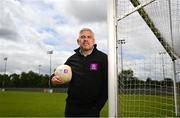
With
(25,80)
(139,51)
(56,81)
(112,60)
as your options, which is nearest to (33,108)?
(139,51)

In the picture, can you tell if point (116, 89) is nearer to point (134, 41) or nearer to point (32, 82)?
point (134, 41)

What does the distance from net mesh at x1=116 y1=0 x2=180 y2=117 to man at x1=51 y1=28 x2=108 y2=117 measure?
0.88ft

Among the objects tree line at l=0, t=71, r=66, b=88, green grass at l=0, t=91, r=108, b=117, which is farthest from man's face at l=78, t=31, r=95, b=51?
tree line at l=0, t=71, r=66, b=88

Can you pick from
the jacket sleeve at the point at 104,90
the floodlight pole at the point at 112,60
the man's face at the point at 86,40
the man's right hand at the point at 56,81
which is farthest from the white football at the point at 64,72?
the floodlight pole at the point at 112,60

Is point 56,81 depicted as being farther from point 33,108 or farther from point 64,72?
point 33,108

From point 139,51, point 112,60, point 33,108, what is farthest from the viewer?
point 33,108

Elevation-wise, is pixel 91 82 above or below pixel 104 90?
above

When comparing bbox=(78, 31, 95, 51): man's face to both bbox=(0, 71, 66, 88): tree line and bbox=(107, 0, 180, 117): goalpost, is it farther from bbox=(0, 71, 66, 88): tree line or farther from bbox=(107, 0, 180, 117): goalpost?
bbox=(0, 71, 66, 88): tree line

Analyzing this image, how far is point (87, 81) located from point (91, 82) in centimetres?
6

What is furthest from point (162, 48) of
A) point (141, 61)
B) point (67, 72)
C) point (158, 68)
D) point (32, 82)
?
point (32, 82)

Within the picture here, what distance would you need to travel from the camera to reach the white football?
4441 millimetres

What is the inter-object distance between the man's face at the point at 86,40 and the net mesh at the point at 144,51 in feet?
1.23

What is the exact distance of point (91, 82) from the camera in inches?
173

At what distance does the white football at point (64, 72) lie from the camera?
444 cm
